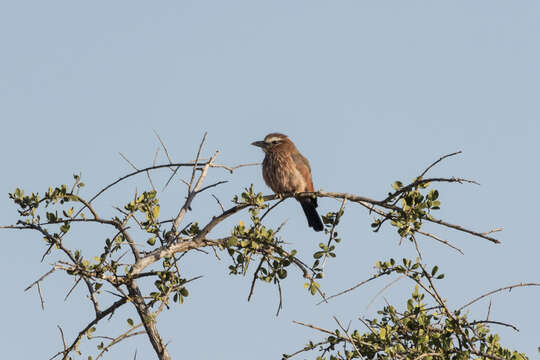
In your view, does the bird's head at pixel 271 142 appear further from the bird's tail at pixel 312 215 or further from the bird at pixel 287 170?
the bird's tail at pixel 312 215

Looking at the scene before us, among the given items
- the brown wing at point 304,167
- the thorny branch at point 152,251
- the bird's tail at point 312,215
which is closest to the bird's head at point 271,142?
the brown wing at point 304,167

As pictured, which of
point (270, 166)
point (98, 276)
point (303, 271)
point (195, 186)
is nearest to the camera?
point (98, 276)

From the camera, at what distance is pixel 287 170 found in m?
8.11

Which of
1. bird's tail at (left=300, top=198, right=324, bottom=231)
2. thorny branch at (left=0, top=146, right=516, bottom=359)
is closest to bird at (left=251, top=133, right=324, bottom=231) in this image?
bird's tail at (left=300, top=198, right=324, bottom=231)

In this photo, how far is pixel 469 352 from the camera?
16.4 ft

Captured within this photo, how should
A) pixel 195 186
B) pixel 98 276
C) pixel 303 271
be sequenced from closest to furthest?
pixel 98 276
pixel 303 271
pixel 195 186

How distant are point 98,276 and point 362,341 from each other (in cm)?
180

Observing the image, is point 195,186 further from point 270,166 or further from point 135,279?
point 270,166

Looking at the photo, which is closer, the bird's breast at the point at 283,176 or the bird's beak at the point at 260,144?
the bird's breast at the point at 283,176

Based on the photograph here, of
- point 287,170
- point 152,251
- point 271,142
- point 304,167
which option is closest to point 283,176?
point 287,170

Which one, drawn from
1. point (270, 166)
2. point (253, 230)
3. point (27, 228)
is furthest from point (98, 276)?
point (270, 166)

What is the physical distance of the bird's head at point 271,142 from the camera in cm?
862

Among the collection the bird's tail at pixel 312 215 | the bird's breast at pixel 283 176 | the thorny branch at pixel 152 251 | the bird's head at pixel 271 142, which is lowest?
the thorny branch at pixel 152 251

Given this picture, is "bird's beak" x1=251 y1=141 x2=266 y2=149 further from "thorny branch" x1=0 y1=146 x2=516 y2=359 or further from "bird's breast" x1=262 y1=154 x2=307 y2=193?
"thorny branch" x1=0 y1=146 x2=516 y2=359
